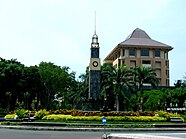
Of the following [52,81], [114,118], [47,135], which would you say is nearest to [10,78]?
[52,81]

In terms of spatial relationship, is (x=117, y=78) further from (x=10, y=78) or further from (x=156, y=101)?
(x=10, y=78)

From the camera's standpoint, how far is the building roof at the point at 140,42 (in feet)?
265

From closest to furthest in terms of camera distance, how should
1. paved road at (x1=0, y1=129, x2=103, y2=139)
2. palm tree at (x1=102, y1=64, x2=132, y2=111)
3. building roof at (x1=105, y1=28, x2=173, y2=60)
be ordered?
paved road at (x1=0, y1=129, x2=103, y2=139) < palm tree at (x1=102, y1=64, x2=132, y2=111) < building roof at (x1=105, y1=28, x2=173, y2=60)

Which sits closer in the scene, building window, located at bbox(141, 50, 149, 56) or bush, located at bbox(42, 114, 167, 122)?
bush, located at bbox(42, 114, 167, 122)

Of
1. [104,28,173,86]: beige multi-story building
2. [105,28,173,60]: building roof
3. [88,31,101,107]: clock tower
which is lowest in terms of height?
[88,31,101,107]: clock tower

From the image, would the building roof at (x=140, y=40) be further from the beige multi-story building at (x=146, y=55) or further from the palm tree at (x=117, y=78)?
the palm tree at (x=117, y=78)

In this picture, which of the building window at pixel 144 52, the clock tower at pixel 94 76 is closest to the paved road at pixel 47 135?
the clock tower at pixel 94 76

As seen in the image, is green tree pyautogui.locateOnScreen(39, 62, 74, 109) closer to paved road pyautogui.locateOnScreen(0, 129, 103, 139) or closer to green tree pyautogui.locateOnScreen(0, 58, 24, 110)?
green tree pyautogui.locateOnScreen(0, 58, 24, 110)

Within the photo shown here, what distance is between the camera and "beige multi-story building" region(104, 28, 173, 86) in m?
81.0

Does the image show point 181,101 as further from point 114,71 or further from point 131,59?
point 131,59

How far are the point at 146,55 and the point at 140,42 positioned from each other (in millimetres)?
3745

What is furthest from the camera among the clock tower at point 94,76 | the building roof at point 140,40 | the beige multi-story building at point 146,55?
the building roof at point 140,40

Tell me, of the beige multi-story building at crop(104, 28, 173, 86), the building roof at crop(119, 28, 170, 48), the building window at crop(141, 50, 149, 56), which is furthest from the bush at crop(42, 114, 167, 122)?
the building window at crop(141, 50, 149, 56)

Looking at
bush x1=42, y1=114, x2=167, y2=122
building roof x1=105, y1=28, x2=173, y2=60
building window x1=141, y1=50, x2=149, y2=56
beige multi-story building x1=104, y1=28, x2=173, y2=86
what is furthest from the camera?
building window x1=141, y1=50, x2=149, y2=56
